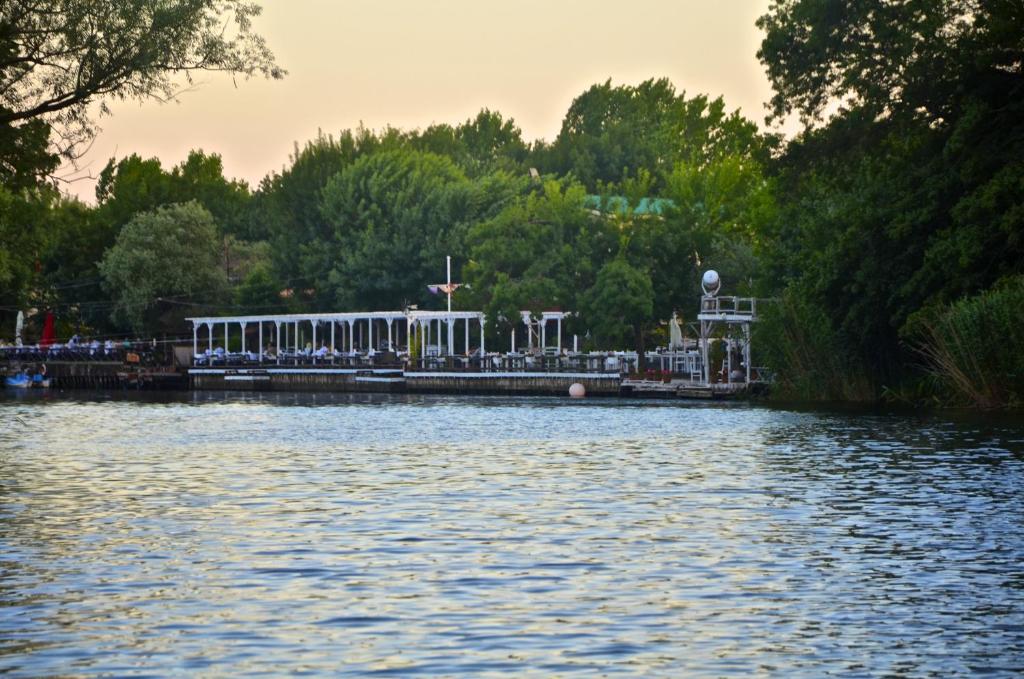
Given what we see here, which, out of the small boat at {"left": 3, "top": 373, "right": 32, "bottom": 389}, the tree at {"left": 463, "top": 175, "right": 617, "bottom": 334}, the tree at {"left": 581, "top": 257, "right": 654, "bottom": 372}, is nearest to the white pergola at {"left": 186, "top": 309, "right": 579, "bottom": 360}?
the tree at {"left": 463, "top": 175, "right": 617, "bottom": 334}

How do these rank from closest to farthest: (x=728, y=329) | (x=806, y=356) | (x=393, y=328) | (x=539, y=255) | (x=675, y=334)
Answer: (x=806, y=356)
(x=728, y=329)
(x=539, y=255)
(x=675, y=334)
(x=393, y=328)

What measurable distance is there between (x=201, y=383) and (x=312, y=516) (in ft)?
264

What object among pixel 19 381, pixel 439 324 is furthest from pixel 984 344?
pixel 19 381

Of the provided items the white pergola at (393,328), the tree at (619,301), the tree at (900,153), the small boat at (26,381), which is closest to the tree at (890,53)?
the tree at (900,153)

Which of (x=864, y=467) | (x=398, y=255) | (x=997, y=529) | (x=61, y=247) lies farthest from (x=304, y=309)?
(x=997, y=529)

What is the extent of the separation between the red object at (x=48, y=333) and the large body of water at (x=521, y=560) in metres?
84.9

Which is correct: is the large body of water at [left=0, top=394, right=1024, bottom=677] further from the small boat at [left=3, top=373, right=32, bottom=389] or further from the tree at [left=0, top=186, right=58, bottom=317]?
the small boat at [left=3, top=373, right=32, bottom=389]

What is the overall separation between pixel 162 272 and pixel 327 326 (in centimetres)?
1274

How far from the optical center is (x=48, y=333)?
406ft

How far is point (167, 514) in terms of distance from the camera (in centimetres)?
2495

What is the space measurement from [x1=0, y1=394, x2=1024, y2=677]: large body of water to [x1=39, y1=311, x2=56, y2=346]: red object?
3344 inches

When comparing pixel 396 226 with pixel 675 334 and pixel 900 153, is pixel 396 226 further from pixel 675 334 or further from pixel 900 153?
pixel 900 153

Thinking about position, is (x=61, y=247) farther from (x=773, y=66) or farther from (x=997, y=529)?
(x=997, y=529)

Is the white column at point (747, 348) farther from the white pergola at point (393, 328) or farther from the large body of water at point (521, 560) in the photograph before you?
the large body of water at point (521, 560)
